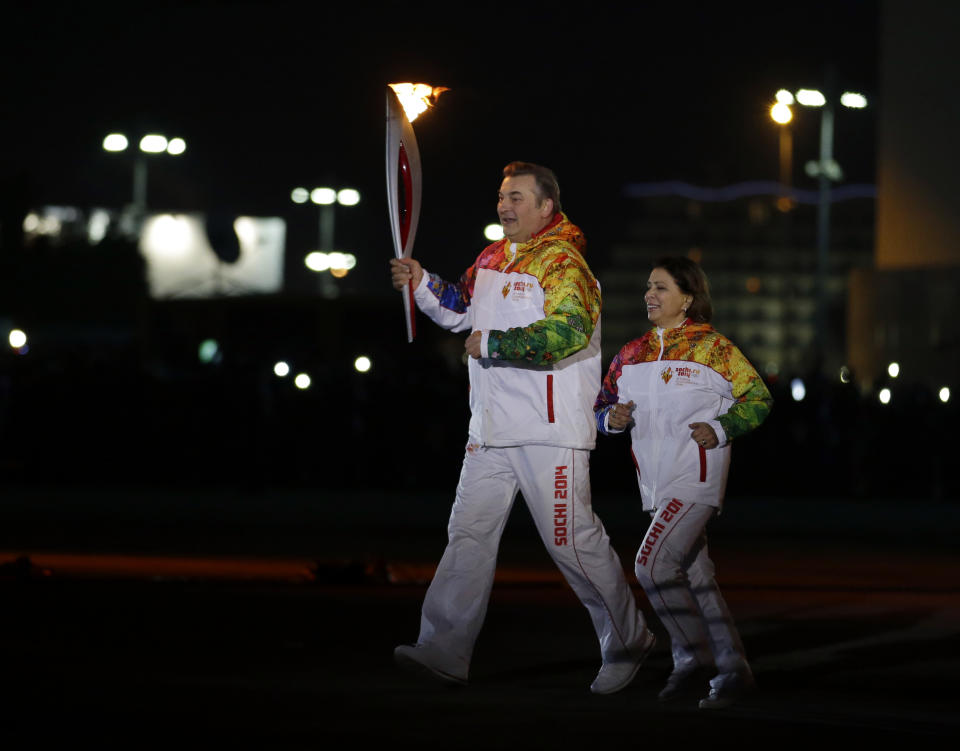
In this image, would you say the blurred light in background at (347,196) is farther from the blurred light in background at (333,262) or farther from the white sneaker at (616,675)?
the white sneaker at (616,675)

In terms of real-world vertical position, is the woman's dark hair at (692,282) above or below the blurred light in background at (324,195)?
below

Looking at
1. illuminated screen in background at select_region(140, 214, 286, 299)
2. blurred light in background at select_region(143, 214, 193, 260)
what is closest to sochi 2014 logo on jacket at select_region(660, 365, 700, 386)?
illuminated screen in background at select_region(140, 214, 286, 299)

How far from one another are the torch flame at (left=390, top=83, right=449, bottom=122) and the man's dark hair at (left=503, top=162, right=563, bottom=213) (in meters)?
0.53

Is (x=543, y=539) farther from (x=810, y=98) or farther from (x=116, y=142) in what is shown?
(x=116, y=142)


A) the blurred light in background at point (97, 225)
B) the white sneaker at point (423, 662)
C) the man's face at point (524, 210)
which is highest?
the blurred light in background at point (97, 225)

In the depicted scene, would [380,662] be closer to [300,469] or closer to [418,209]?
[418,209]

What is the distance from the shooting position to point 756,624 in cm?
929

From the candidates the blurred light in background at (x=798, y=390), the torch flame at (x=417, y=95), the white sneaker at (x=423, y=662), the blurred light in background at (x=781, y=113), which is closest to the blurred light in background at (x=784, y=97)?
the blurred light in background at (x=781, y=113)

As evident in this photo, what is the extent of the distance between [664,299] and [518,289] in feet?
2.00

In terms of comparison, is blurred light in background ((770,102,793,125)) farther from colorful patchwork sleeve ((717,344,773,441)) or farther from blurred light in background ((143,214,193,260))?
blurred light in background ((143,214,193,260))

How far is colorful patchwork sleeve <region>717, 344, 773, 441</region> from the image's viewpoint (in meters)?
6.97

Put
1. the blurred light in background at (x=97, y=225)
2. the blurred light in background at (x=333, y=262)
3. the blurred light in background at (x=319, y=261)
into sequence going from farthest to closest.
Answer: the blurred light in background at (x=97, y=225), the blurred light in background at (x=319, y=261), the blurred light in background at (x=333, y=262)

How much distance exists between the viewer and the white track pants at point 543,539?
6.98 m

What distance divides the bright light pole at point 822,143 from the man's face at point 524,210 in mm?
12924
